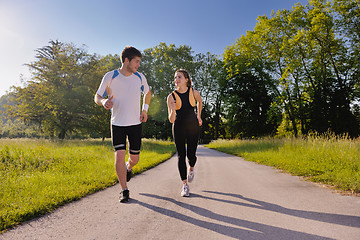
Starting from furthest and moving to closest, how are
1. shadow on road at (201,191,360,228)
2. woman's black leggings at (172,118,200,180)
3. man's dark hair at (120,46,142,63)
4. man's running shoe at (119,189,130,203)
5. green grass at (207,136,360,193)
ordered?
green grass at (207,136,360,193) → woman's black leggings at (172,118,200,180) → man's dark hair at (120,46,142,63) → man's running shoe at (119,189,130,203) → shadow on road at (201,191,360,228)

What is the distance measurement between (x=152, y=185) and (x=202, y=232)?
2.71 metres

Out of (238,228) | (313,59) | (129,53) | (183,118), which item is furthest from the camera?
(313,59)

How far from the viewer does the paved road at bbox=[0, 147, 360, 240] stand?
2307 mm

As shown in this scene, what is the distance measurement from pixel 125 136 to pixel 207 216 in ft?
6.22

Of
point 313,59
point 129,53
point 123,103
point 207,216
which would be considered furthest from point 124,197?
point 313,59

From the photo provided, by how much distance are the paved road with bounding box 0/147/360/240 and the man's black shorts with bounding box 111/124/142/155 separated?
0.91 meters

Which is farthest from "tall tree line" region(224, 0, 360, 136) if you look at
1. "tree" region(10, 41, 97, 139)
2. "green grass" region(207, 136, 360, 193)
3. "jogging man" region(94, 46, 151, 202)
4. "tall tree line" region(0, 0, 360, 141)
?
Answer: "jogging man" region(94, 46, 151, 202)

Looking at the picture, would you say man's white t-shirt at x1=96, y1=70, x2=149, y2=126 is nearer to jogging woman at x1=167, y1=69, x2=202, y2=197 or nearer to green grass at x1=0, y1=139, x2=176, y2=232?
jogging woman at x1=167, y1=69, x2=202, y2=197

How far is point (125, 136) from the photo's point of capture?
3.77 m

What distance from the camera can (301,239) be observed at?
2148 mm

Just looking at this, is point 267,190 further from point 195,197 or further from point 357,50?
point 357,50

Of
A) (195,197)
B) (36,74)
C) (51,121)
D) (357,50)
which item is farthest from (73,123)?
A: (357,50)

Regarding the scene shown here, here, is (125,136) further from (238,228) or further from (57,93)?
(57,93)

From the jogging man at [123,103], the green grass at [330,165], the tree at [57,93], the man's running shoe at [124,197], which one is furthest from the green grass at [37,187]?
the tree at [57,93]
